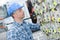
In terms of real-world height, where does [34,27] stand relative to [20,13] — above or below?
below

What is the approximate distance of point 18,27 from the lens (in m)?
1.54

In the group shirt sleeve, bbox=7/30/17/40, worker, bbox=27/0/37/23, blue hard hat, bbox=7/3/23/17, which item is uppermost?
blue hard hat, bbox=7/3/23/17

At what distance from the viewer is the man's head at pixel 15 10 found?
1493mm

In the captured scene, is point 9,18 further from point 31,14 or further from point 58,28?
point 58,28

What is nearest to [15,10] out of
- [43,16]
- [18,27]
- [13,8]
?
[13,8]

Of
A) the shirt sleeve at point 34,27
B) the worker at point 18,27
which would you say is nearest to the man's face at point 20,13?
the worker at point 18,27

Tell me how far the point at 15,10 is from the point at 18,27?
0.15 metres

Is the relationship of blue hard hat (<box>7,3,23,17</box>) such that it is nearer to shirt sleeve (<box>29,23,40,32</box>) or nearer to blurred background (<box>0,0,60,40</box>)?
blurred background (<box>0,0,60,40</box>)

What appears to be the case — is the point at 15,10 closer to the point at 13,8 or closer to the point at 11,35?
the point at 13,8

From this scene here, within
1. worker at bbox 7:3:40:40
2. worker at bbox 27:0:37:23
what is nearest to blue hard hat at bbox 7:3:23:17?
worker at bbox 7:3:40:40

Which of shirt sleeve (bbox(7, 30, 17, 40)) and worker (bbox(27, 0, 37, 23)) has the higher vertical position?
worker (bbox(27, 0, 37, 23))

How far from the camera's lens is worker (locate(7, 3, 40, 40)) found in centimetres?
151

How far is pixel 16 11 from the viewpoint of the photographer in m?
1.52

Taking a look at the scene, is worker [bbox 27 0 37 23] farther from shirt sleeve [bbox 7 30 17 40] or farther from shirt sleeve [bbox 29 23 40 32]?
shirt sleeve [bbox 7 30 17 40]
